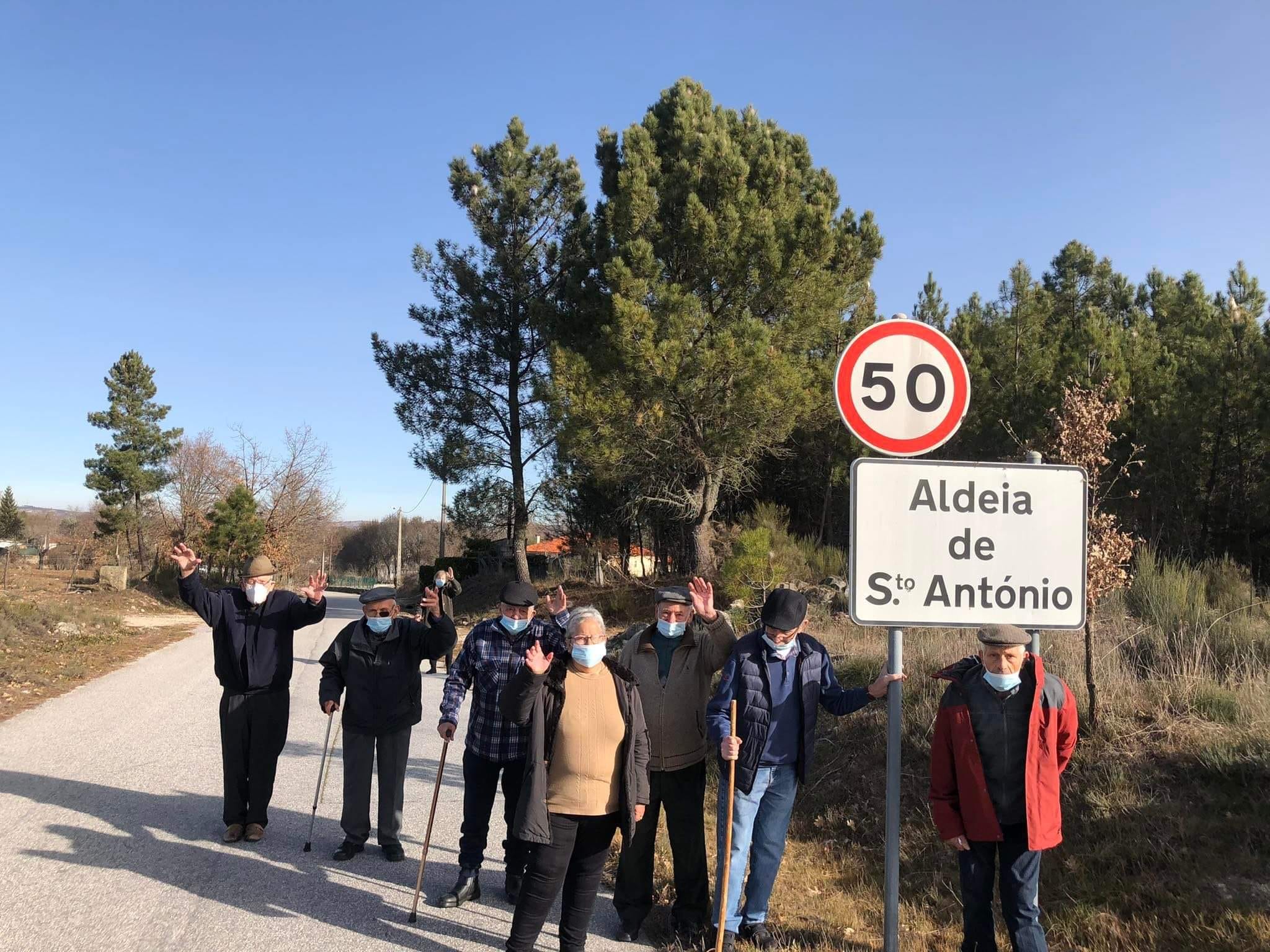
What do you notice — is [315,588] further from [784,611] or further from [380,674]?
[784,611]

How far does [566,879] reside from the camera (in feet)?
14.2

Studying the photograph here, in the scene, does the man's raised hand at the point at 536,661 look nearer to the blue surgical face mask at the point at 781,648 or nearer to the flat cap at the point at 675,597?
the flat cap at the point at 675,597

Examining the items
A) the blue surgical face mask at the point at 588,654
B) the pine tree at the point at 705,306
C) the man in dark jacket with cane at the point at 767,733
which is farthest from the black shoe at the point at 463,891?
the pine tree at the point at 705,306

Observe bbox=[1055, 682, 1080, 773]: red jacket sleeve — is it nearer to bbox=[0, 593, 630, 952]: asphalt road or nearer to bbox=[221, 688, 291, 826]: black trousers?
bbox=[0, 593, 630, 952]: asphalt road

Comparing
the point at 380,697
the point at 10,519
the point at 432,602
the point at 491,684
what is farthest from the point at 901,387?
the point at 10,519

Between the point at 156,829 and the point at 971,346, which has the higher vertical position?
the point at 971,346

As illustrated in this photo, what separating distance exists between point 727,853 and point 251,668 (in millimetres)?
3814

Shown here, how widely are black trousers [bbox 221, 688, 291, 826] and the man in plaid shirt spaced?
1.72 m

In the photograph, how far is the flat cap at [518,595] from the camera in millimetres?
5395

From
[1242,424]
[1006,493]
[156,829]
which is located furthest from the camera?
[1242,424]

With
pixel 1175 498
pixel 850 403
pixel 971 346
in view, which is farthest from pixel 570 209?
pixel 850 403

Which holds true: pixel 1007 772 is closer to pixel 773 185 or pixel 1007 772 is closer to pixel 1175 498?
pixel 1175 498

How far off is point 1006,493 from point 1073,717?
3.36ft

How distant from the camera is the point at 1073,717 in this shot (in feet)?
13.0
